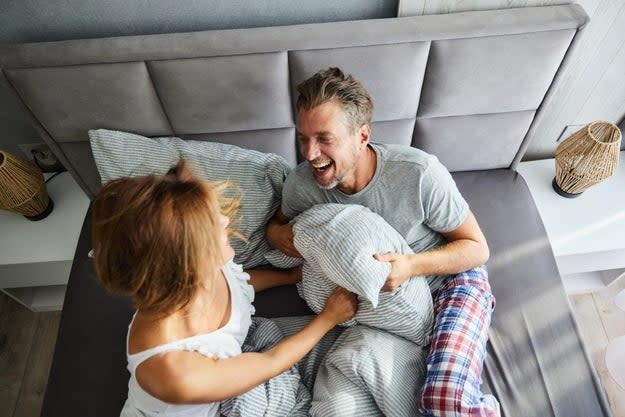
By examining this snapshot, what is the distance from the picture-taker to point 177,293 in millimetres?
736

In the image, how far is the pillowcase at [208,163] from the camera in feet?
4.03

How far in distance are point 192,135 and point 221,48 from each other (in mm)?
316

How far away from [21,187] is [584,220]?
5.94 ft

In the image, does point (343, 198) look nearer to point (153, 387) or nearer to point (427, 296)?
point (427, 296)

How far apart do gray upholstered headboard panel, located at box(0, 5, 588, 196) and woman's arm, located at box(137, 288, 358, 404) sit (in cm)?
64

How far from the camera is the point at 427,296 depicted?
3.63 ft

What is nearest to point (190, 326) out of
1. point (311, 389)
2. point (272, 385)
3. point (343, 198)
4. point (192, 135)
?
point (272, 385)

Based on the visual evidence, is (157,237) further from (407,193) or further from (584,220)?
(584,220)

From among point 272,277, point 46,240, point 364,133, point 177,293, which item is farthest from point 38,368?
point 364,133

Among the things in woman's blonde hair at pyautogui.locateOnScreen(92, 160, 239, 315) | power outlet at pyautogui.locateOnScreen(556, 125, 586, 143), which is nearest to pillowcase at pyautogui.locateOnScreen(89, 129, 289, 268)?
woman's blonde hair at pyautogui.locateOnScreen(92, 160, 239, 315)

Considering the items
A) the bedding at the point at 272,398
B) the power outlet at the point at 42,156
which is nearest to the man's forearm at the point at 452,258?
the bedding at the point at 272,398

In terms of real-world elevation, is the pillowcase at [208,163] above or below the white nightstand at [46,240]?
above

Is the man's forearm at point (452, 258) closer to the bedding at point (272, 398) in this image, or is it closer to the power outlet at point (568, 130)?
the bedding at point (272, 398)

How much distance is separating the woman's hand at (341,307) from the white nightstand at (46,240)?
937mm
